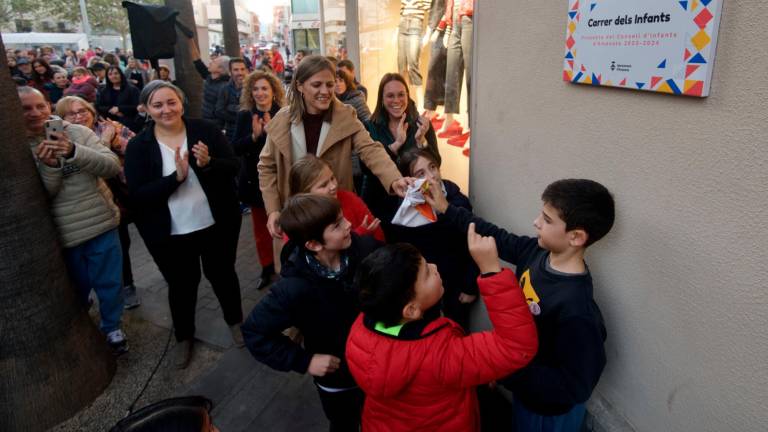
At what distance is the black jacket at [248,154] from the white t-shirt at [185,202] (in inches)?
34.3

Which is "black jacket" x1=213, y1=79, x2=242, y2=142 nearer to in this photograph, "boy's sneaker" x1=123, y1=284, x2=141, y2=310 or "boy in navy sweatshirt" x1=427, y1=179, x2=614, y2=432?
"boy's sneaker" x1=123, y1=284, x2=141, y2=310

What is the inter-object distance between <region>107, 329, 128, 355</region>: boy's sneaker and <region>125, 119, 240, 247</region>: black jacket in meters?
0.87

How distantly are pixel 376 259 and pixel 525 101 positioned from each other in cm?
117

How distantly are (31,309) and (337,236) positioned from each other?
195cm

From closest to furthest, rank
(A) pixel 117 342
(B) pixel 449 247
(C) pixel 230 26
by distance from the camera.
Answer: (B) pixel 449 247 → (A) pixel 117 342 → (C) pixel 230 26

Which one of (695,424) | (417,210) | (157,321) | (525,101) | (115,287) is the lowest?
(157,321)

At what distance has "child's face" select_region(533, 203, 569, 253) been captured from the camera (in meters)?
1.61

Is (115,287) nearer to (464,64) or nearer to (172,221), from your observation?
(172,221)

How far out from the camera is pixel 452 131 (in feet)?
15.7

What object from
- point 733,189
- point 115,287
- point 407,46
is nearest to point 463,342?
point 733,189

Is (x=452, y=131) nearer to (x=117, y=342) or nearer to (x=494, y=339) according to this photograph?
(x=117, y=342)

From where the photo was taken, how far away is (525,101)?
7.14ft

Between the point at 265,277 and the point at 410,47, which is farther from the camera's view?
the point at 410,47

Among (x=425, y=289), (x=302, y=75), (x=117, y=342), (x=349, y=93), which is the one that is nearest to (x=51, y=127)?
(x=302, y=75)
